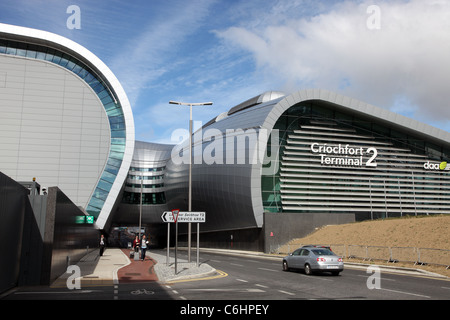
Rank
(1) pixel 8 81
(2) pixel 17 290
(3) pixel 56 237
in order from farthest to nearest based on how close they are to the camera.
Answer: (1) pixel 8 81
(3) pixel 56 237
(2) pixel 17 290

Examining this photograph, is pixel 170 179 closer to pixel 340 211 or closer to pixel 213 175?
pixel 213 175

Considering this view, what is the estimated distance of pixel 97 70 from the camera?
170ft

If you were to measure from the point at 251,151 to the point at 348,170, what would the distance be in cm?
1278

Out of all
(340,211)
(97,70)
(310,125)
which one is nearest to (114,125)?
(97,70)

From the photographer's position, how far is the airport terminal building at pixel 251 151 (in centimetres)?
4897

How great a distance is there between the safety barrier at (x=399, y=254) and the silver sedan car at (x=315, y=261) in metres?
6.20

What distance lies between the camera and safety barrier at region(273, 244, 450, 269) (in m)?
23.9

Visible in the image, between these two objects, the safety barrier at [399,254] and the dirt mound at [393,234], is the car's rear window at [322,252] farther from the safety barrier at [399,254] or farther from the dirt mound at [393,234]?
the safety barrier at [399,254]

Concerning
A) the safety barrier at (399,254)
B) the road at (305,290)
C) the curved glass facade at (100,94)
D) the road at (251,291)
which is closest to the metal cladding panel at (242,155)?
the curved glass facade at (100,94)

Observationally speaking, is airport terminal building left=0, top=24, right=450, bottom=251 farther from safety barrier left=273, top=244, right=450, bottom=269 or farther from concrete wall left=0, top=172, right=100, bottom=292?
concrete wall left=0, top=172, right=100, bottom=292

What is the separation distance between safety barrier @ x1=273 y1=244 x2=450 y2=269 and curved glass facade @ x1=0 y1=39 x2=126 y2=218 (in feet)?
90.7

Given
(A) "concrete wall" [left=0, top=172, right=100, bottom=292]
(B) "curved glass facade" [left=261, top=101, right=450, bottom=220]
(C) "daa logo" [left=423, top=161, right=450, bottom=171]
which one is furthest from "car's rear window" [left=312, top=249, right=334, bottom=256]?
(C) "daa logo" [left=423, top=161, right=450, bottom=171]

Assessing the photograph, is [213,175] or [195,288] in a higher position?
[213,175]

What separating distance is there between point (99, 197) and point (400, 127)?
37.9 meters
